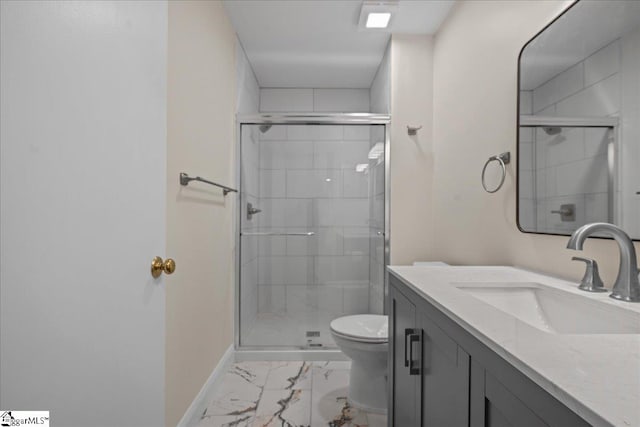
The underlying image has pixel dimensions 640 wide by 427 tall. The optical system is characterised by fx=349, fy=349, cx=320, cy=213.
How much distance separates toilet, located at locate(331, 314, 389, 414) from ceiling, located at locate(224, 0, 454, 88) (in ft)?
6.46

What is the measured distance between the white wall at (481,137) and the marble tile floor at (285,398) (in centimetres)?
106

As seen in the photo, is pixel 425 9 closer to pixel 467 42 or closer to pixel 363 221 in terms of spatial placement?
pixel 467 42

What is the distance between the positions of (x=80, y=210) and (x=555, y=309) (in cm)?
127

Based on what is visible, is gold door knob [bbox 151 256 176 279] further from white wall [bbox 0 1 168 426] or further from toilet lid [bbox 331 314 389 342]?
toilet lid [bbox 331 314 389 342]

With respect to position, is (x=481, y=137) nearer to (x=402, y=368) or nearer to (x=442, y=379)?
(x=402, y=368)

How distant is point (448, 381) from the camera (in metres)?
0.84

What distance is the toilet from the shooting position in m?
1.83

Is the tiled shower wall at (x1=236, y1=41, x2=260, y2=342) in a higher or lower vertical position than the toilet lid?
higher

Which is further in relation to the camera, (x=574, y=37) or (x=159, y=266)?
(x=574, y=37)

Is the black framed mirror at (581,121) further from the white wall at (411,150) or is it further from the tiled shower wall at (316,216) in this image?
the tiled shower wall at (316,216)

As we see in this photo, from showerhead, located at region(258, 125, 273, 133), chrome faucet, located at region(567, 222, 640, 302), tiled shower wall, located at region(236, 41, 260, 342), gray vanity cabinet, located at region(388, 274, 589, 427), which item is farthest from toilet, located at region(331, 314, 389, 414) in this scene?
showerhead, located at region(258, 125, 273, 133)

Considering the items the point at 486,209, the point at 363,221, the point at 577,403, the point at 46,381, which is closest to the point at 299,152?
the point at 363,221

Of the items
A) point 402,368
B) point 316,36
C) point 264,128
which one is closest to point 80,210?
point 402,368

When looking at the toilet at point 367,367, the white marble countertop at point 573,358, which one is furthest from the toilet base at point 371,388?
the white marble countertop at point 573,358
